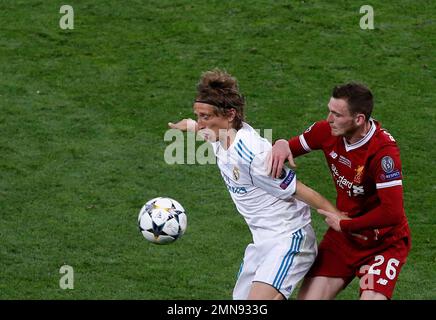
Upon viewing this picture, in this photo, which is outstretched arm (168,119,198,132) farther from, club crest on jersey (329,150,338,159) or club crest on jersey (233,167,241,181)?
club crest on jersey (329,150,338,159)

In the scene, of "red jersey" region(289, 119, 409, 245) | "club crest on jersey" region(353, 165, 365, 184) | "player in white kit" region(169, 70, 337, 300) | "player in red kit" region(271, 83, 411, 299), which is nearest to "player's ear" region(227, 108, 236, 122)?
"player in white kit" region(169, 70, 337, 300)

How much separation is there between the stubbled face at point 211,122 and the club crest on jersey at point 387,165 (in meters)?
1.11

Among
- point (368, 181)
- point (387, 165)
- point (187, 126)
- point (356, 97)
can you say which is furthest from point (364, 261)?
point (187, 126)

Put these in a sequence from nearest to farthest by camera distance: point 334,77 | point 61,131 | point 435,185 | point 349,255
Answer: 1. point 349,255
2. point 435,185
3. point 61,131
4. point 334,77

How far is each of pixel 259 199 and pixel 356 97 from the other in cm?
97

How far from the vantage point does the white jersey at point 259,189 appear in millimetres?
7352

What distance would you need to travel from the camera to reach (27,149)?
39.9 feet

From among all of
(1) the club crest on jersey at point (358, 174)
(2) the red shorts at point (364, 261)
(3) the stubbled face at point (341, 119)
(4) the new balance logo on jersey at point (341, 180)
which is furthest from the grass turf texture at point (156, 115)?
(3) the stubbled face at point (341, 119)

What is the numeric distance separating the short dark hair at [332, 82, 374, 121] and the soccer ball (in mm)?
1562

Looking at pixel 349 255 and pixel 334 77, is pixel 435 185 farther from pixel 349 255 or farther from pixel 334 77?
pixel 349 255

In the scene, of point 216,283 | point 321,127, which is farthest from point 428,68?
point 321,127

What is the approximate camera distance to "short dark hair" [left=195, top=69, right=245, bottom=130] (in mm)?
7578
